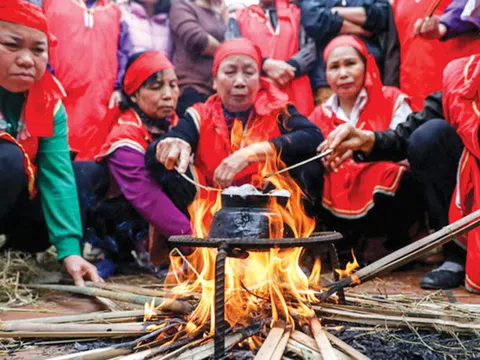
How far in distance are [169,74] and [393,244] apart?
6.94 feet

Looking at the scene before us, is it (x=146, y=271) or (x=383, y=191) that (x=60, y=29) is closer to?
(x=146, y=271)

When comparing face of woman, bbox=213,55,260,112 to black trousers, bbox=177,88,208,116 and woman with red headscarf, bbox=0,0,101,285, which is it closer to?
black trousers, bbox=177,88,208,116

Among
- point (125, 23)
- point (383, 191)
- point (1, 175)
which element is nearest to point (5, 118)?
point (1, 175)

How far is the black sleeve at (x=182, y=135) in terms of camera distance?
3799mm

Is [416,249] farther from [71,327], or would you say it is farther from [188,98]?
[188,98]

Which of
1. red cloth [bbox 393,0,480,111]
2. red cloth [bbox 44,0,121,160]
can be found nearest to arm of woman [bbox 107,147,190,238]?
red cloth [bbox 44,0,121,160]

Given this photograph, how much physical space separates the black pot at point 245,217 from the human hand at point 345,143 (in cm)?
79

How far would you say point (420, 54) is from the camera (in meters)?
4.27

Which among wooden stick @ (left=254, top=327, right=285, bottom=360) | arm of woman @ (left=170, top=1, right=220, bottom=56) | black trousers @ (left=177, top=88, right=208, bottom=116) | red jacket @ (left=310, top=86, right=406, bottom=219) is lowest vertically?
wooden stick @ (left=254, top=327, right=285, bottom=360)

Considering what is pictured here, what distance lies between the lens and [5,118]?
3225mm

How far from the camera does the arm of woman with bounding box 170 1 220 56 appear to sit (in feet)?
15.5

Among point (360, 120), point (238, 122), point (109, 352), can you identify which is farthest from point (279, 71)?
point (109, 352)

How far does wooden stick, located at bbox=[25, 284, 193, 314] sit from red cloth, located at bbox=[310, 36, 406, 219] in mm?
1740

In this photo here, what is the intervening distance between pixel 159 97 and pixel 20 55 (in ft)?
4.38
